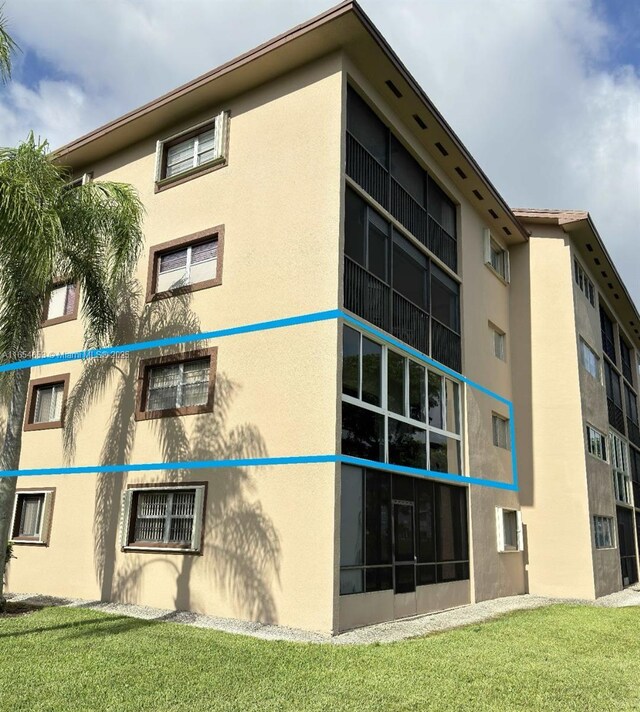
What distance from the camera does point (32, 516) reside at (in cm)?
1530

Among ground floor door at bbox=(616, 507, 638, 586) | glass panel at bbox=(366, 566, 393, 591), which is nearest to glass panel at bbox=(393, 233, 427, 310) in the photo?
glass panel at bbox=(366, 566, 393, 591)

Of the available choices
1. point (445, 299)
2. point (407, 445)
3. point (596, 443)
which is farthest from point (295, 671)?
point (596, 443)

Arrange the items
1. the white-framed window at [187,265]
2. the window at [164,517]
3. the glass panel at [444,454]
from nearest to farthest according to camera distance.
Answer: the window at [164,517] < the white-framed window at [187,265] < the glass panel at [444,454]

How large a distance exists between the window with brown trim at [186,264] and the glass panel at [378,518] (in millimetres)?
5144

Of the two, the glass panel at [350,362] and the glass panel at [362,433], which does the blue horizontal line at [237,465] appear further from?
the glass panel at [350,362]

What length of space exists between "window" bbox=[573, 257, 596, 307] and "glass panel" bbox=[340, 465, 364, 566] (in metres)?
13.3

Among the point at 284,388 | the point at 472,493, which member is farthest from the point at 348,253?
the point at 472,493

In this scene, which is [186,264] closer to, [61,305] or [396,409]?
[61,305]

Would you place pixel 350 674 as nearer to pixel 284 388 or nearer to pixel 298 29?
pixel 284 388

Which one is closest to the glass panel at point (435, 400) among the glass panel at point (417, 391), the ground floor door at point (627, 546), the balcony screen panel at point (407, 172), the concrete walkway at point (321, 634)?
the glass panel at point (417, 391)

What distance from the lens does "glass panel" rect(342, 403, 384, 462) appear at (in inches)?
464

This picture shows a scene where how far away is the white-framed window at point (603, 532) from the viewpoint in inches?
764

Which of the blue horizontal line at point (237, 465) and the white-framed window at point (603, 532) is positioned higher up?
the blue horizontal line at point (237, 465)

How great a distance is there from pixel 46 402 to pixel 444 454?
31.8ft
